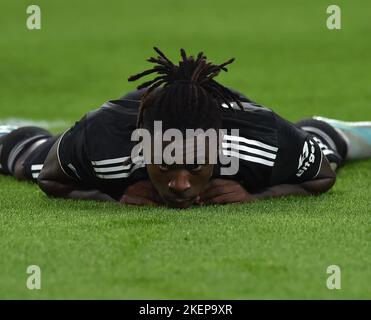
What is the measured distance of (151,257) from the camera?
354 centimetres

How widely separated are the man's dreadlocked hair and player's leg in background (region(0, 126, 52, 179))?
1257mm

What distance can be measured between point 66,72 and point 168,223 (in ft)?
21.9

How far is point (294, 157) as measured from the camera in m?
4.58

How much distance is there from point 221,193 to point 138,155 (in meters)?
0.39

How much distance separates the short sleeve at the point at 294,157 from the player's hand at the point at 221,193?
0.63ft

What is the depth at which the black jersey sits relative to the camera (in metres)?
4.43

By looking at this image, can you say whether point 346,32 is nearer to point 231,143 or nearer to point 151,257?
point 231,143

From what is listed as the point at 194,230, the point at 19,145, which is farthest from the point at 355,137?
the point at 194,230

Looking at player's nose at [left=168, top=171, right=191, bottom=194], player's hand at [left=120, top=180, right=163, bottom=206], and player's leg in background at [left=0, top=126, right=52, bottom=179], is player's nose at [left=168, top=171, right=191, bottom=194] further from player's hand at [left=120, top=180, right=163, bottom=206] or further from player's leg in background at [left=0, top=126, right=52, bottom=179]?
player's leg in background at [left=0, top=126, right=52, bottom=179]

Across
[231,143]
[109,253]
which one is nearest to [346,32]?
[231,143]

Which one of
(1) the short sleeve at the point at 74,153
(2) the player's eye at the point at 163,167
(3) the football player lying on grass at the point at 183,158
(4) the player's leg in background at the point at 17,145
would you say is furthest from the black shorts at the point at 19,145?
(2) the player's eye at the point at 163,167

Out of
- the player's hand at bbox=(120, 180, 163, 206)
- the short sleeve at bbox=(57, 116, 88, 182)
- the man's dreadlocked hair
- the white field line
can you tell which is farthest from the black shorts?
the white field line
